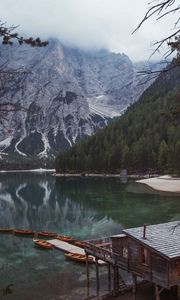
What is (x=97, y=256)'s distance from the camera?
3981cm

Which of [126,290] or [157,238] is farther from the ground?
[157,238]

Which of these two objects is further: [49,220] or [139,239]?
[49,220]

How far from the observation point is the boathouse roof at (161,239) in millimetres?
30234

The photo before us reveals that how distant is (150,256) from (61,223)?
50426mm

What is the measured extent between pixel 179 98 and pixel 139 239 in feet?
76.0

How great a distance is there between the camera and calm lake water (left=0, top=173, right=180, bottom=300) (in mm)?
41500

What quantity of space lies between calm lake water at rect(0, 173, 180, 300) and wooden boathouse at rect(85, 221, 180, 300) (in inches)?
209

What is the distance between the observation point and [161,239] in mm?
32344

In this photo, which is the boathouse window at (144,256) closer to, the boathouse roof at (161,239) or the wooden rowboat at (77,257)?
the boathouse roof at (161,239)

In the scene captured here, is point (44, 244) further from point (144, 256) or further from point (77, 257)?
point (144, 256)

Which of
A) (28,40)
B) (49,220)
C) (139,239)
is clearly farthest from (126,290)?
(49,220)

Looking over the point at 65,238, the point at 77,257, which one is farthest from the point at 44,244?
the point at 77,257

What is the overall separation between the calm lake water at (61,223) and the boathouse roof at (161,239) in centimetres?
917

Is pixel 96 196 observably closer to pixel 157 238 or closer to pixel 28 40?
pixel 157 238
